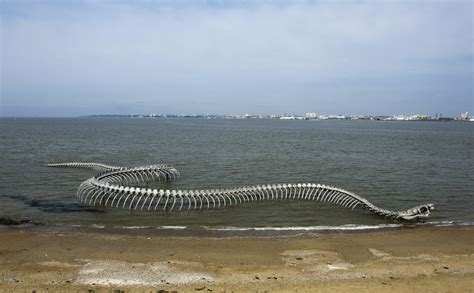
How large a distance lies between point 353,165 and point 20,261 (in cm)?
3827

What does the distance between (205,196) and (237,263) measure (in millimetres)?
10542

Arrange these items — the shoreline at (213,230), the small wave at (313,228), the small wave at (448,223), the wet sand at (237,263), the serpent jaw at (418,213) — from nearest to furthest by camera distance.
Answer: the wet sand at (237,263) < the shoreline at (213,230) < the small wave at (313,228) < the small wave at (448,223) < the serpent jaw at (418,213)

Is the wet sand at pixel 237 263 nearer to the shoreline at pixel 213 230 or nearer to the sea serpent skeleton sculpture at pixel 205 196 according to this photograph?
the shoreline at pixel 213 230

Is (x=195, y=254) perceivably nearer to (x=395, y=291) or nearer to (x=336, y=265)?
(x=336, y=265)

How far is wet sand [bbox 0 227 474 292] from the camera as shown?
1373cm

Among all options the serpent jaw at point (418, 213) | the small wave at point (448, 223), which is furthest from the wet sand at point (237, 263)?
the serpent jaw at point (418, 213)

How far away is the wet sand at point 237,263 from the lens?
1373 cm

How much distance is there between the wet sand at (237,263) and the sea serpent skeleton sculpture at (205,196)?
4.38m

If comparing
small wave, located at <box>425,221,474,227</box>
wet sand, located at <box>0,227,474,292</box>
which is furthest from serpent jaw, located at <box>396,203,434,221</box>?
wet sand, located at <box>0,227,474,292</box>

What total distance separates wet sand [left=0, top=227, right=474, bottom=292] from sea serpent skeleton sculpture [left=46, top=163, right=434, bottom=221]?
438 cm

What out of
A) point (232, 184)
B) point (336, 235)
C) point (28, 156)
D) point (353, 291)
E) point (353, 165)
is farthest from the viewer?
point (28, 156)

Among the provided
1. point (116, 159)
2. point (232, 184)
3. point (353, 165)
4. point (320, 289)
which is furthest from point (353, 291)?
point (116, 159)

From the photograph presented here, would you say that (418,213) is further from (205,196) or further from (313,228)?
(205,196)

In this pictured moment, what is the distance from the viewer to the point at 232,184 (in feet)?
116
